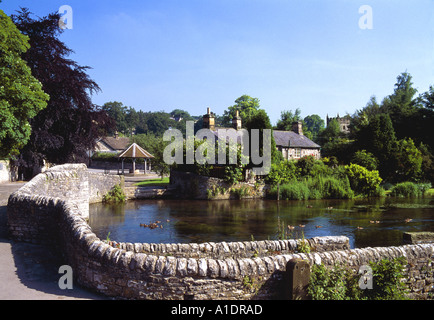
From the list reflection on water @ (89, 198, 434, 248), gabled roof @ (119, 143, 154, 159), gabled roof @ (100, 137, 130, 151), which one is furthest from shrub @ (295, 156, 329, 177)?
gabled roof @ (100, 137, 130, 151)

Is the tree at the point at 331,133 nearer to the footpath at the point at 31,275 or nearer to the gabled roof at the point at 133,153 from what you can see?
the gabled roof at the point at 133,153

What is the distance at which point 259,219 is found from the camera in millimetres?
19859

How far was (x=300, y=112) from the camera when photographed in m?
65.6

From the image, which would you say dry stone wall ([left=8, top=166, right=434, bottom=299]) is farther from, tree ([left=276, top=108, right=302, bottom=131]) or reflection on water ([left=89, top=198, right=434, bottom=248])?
tree ([left=276, top=108, right=302, bottom=131])

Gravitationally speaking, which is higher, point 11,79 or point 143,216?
point 11,79

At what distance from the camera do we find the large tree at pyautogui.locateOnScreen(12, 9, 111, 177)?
24031 mm

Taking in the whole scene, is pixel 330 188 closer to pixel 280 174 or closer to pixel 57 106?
pixel 280 174

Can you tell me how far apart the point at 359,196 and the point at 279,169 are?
6.98 metres

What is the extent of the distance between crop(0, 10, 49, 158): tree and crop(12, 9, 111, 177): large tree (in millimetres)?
8389

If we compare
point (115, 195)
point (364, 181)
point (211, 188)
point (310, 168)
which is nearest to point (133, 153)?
point (115, 195)

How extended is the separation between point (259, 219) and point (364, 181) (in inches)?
568

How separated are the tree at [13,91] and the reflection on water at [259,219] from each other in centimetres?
560
